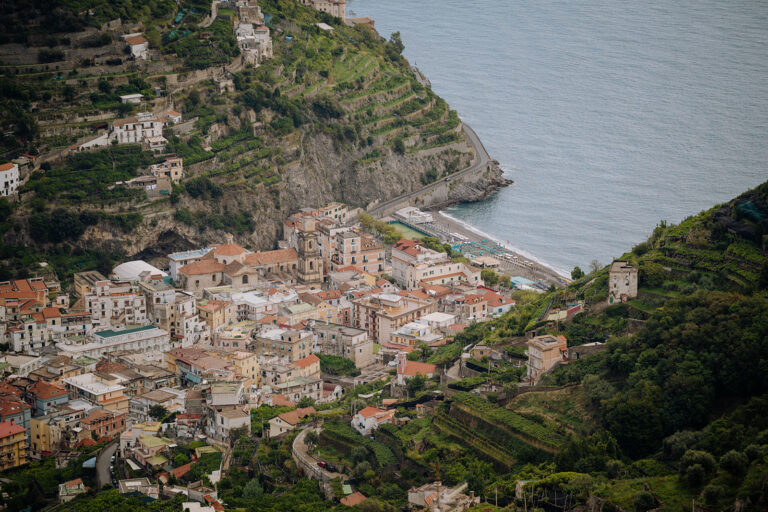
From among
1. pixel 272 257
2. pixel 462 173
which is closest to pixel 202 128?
pixel 272 257

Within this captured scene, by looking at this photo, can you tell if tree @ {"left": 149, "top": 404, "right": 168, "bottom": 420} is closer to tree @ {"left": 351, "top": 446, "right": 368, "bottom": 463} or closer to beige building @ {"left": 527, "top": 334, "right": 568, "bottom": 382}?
tree @ {"left": 351, "top": 446, "right": 368, "bottom": 463}

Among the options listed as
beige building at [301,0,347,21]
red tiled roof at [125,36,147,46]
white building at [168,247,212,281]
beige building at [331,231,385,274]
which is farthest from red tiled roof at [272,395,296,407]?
beige building at [301,0,347,21]

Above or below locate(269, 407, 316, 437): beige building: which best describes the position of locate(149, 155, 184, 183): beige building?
above

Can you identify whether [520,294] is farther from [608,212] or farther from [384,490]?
[384,490]

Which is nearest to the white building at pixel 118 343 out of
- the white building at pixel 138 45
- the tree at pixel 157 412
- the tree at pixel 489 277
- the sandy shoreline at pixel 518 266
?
the tree at pixel 157 412

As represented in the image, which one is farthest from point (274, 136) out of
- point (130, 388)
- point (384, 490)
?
point (384, 490)

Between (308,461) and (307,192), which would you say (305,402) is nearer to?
(308,461)
